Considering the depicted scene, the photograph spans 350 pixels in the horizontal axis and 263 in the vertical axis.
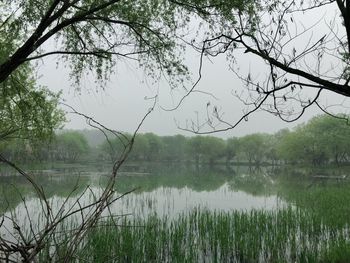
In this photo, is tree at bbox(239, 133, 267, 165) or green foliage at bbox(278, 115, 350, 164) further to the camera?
tree at bbox(239, 133, 267, 165)

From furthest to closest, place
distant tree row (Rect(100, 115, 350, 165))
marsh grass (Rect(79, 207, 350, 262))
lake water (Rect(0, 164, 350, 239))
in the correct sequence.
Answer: distant tree row (Rect(100, 115, 350, 165))
lake water (Rect(0, 164, 350, 239))
marsh grass (Rect(79, 207, 350, 262))

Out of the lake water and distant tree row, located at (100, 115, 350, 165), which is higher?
distant tree row, located at (100, 115, 350, 165)

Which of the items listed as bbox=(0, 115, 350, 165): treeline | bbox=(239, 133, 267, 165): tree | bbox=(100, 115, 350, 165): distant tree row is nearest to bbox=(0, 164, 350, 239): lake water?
bbox=(0, 115, 350, 165): treeline

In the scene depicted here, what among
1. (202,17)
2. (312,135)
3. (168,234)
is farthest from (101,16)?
(312,135)

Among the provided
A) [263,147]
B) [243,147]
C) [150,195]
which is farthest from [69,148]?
[150,195]

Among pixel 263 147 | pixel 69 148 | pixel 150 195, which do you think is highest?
pixel 69 148

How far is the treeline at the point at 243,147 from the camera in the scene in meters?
75.2

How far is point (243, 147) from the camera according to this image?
112 metres

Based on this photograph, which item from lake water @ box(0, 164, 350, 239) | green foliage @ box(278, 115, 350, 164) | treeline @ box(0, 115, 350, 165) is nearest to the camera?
lake water @ box(0, 164, 350, 239)

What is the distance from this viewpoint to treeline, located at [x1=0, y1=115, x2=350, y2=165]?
75150mm

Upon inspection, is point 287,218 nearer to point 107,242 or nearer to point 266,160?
point 107,242

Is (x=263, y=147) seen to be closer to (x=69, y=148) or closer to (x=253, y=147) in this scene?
(x=253, y=147)

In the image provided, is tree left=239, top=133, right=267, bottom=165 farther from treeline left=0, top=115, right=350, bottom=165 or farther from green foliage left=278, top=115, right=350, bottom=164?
green foliage left=278, top=115, right=350, bottom=164

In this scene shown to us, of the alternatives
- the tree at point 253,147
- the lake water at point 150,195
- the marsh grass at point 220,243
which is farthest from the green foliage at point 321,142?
the marsh grass at point 220,243
